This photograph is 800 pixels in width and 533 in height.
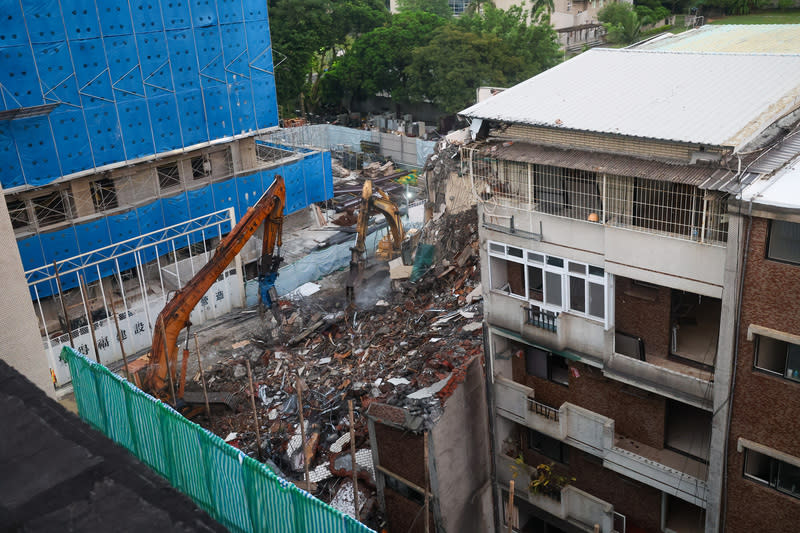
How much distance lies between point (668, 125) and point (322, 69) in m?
54.1

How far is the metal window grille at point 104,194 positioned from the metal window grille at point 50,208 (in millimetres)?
1352

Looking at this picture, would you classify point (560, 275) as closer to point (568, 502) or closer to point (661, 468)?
point (661, 468)

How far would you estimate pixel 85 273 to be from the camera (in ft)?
92.6

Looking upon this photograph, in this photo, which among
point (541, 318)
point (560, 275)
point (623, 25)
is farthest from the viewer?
point (623, 25)

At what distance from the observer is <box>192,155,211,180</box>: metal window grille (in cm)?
3376

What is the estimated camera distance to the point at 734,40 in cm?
1841

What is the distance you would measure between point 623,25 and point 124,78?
37.7m

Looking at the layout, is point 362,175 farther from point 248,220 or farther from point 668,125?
point 668,125

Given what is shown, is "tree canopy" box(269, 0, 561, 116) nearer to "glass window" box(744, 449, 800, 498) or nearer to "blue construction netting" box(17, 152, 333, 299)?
"blue construction netting" box(17, 152, 333, 299)

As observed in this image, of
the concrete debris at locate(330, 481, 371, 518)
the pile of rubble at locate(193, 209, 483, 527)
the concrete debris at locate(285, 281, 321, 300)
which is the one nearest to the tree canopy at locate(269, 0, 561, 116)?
the pile of rubble at locate(193, 209, 483, 527)

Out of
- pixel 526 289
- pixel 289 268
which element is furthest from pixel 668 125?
pixel 289 268

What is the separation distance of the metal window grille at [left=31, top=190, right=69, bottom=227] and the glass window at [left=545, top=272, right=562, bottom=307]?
72.2ft

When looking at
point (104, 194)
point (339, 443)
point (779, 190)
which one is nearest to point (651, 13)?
point (104, 194)

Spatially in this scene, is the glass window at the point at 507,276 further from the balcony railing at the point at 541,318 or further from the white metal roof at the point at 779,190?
the white metal roof at the point at 779,190
